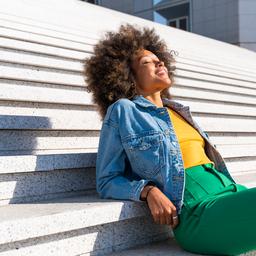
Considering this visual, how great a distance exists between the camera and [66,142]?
117 inches

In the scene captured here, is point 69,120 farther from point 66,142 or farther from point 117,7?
point 117,7

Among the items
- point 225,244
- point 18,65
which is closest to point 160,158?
point 225,244

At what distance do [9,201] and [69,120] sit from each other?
92cm

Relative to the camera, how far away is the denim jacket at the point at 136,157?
2.12 meters

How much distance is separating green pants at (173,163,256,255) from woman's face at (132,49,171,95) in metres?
0.50

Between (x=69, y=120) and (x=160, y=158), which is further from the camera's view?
(x=69, y=120)

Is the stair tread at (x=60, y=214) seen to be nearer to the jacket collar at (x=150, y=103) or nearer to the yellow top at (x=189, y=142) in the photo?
the yellow top at (x=189, y=142)

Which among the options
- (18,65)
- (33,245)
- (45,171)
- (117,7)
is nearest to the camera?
(33,245)

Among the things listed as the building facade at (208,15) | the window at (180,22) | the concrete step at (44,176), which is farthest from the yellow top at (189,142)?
the window at (180,22)

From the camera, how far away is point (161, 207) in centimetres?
205

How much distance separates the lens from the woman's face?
2479 millimetres

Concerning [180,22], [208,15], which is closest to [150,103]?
[208,15]

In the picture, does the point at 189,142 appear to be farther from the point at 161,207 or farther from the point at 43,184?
the point at 43,184

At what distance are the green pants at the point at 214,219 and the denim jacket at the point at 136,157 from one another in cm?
6
